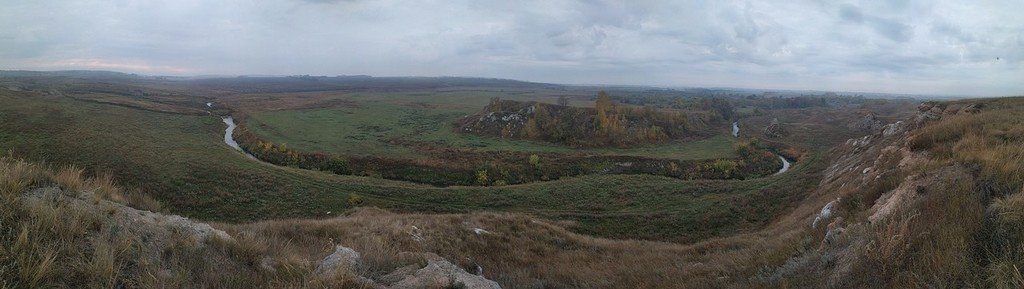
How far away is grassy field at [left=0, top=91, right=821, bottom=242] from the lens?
3164 cm

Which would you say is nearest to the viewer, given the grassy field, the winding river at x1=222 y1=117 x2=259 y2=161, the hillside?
the grassy field

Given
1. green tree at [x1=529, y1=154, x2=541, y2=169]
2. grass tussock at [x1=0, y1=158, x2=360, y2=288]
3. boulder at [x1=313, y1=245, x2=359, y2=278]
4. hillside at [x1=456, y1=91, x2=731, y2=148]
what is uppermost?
grass tussock at [x1=0, y1=158, x2=360, y2=288]

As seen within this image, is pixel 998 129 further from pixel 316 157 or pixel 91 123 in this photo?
pixel 91 123

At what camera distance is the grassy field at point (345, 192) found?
3164 cm

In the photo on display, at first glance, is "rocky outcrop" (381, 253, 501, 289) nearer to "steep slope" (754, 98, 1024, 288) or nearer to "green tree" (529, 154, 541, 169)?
"steep slope" (754, 98, 1024, 288)

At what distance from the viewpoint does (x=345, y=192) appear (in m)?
38.6

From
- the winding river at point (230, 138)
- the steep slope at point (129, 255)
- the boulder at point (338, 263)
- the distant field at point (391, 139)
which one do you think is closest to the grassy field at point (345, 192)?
the winding river at point (230, 138)

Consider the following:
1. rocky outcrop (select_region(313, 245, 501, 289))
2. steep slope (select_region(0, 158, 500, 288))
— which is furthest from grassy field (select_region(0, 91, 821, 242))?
steep slope (select_region(0, 158, 500, 288))

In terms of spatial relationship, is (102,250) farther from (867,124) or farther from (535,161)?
(867,124)

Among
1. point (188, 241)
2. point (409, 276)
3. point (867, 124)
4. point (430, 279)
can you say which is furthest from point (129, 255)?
point (867, 124)

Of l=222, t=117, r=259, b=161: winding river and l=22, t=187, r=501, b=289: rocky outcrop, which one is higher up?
l=22, t=187, r=501, b=289: rocky outcrop

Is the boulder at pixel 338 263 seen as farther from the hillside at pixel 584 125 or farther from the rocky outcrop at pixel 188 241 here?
the hillside at pixel 584 125

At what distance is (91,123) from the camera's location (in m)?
54.9

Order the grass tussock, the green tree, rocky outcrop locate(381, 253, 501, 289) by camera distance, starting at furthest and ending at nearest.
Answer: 1. the green tree
2. rocky outcrop locate(381, 253, 501, 289)
3. the grass tussock
